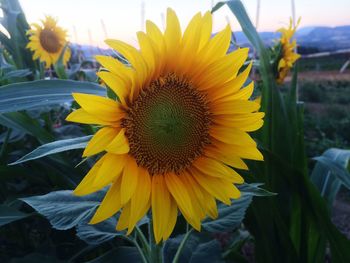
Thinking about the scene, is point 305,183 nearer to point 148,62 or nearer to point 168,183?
point 168,183

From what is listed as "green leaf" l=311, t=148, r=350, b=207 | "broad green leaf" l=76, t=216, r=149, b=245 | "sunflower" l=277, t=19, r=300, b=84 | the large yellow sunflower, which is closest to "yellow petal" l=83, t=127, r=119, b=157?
the large yellow sunflower

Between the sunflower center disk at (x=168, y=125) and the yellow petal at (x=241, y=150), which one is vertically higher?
the sunflower center disk at (x=168, y=125)

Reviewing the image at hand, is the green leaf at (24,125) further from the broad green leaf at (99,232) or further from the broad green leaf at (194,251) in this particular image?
the broad green leaf at (194,251)

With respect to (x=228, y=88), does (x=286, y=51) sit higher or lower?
lower

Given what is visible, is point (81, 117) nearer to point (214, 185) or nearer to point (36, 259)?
point (214, 185)

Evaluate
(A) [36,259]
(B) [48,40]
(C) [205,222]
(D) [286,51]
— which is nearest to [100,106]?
(C) [205,222]

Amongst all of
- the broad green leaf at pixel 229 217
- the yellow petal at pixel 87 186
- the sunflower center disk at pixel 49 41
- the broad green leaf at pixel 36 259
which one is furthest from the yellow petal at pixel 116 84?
the sunflower center disk at pixel 49 41
